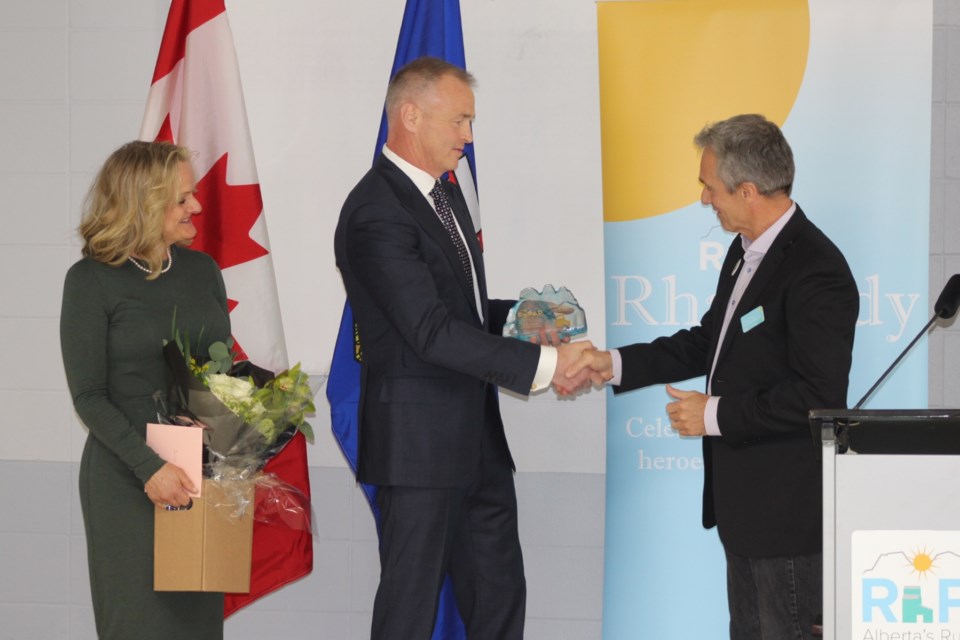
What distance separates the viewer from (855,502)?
1.79 m

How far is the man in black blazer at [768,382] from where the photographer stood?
2471 millimetres

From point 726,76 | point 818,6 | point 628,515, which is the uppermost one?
point 818,6

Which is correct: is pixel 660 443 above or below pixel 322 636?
above

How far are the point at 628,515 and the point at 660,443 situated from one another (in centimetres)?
29

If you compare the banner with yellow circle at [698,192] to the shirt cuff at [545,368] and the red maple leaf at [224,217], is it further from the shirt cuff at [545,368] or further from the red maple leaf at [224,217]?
the red maple leaf at [224,217]

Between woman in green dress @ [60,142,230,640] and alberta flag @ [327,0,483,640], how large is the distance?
819 millimetres

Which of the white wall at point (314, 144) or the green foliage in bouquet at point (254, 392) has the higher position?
the white wall at point (314, 144)

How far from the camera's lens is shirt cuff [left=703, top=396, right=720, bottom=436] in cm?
261

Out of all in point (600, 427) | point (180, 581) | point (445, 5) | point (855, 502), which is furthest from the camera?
point (600, 427)

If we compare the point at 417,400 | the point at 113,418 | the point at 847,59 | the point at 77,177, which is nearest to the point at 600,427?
the point at 417,400

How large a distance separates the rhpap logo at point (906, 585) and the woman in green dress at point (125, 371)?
158cm

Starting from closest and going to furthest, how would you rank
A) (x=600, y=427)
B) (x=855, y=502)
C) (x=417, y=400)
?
(x=855, y=502) → (x=417, y=400) → (x=600, y=427)

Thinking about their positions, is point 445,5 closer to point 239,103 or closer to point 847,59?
point 239,103

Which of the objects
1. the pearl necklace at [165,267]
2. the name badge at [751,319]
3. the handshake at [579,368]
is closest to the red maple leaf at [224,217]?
the pearl necklace at [165,267]
